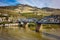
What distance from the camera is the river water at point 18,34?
2.10 metres

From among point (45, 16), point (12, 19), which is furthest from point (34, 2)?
point (12, 19)

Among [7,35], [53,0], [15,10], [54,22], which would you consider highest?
[53,0]

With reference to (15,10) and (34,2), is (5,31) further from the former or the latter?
(34,2)

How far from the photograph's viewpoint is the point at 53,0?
222 cm

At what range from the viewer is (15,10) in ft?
7.14

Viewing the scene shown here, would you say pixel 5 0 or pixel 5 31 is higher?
pixel 5 0

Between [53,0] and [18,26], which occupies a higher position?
[53,0]

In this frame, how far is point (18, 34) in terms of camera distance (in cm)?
213

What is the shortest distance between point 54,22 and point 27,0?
0.50m

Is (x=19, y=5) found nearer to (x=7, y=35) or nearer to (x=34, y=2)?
(x=34, y=2)

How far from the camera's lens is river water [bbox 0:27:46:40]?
6.88ft

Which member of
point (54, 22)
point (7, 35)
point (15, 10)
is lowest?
point (7, 35)

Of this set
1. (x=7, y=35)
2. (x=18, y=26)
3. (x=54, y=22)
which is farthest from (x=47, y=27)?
(x=7, y=35)

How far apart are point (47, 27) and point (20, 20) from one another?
1.31ft
